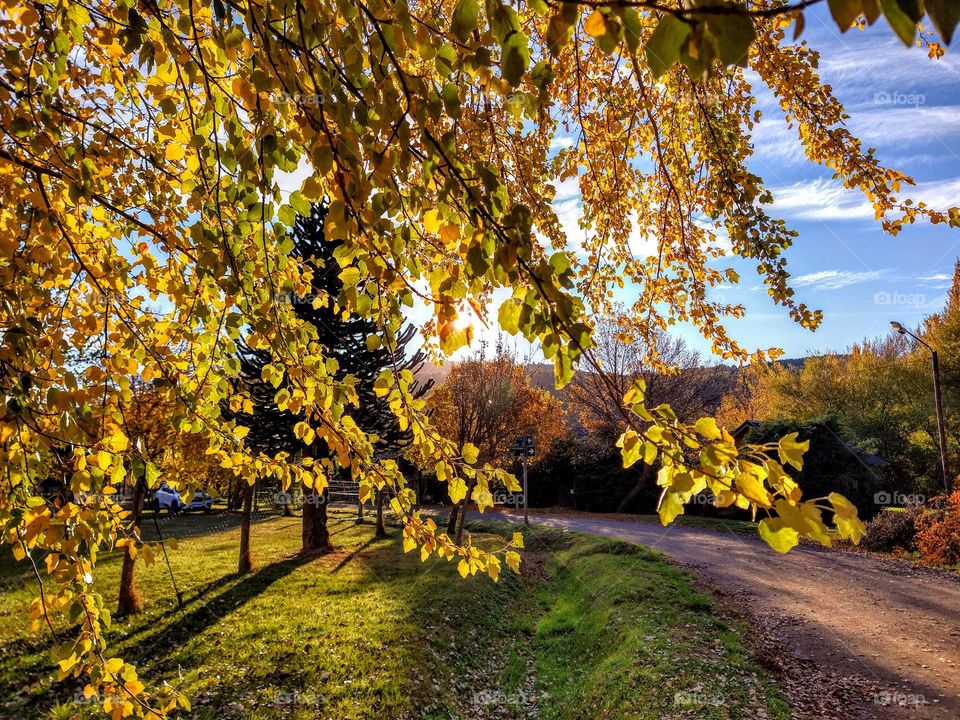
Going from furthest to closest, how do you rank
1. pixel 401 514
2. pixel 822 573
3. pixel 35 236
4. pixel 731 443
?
pixel 822 573
pixel 401 514
pixel 35 236
pixel 731 443

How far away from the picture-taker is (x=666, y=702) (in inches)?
225

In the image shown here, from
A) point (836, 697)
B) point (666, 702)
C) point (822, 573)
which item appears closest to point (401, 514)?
point (666, 702)

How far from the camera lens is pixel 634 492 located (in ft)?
84.7

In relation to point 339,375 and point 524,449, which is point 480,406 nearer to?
point 524,449

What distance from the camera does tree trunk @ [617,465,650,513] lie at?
25.0 m

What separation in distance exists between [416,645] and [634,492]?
19993 mm

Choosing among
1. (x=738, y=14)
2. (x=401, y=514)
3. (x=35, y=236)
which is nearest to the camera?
(x=738, y=14)

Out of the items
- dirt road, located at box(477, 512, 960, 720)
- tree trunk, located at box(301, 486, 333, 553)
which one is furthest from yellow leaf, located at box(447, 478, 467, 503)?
tree trunk, located at box(301, 486, 333, 553)

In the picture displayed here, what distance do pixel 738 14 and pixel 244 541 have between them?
12.9 m

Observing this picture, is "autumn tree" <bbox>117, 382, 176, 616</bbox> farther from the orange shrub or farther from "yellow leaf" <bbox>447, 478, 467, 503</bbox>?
the orange shrub

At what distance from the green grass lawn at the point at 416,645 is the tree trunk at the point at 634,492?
42.6 ft

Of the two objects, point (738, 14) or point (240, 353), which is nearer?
point (738, 14)

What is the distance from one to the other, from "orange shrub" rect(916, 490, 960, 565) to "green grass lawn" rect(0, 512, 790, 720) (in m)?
6.25

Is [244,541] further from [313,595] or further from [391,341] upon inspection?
[391,341]
